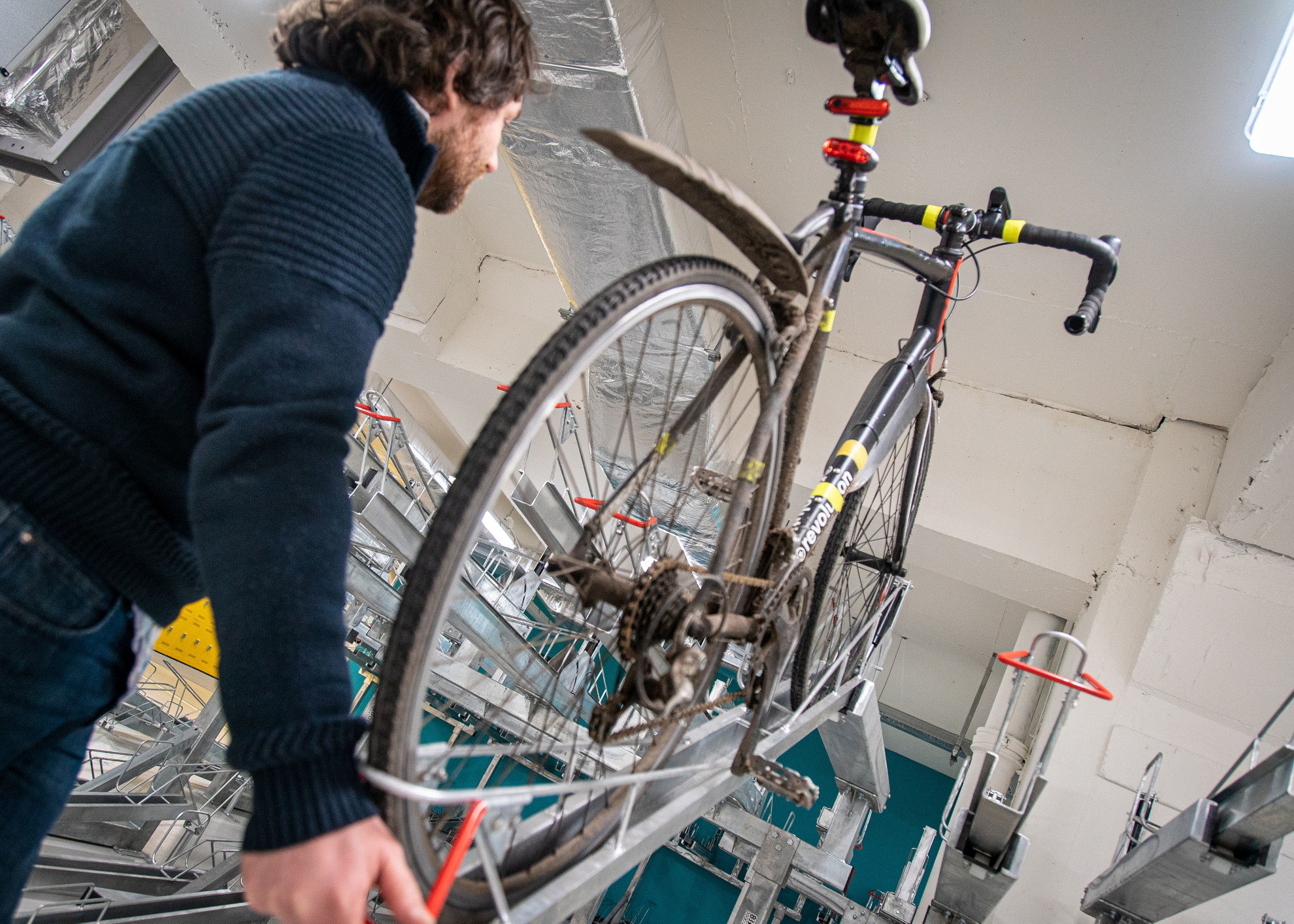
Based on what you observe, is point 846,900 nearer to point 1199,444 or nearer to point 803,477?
point 803,477

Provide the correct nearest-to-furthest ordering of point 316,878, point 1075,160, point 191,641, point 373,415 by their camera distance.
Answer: point 316,878, point 1075,160, point 373,415, point 191,641

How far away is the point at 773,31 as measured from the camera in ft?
Result: 7.30

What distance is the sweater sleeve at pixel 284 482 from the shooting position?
0.40m

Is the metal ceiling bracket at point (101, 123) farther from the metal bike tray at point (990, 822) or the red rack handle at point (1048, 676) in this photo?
the metal bike tray at point (990, 822)

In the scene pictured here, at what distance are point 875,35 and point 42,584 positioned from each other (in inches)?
51.4

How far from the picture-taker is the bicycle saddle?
1.08 meters

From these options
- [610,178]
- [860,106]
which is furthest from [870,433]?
[610,178]

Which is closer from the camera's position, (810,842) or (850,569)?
(850,569)

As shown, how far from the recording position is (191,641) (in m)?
3.90

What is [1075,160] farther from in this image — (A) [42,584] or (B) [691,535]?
(A) [42,584]

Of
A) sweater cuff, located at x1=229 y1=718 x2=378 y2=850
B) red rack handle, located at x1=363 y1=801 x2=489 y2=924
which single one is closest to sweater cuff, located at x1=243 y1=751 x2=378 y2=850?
sweater cuff, located at x1=229 y1=718 x2=378 y2=850

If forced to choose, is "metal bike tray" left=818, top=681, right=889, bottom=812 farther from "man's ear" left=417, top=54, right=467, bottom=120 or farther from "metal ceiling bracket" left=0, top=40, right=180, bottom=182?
"metal ceiling bracket" left=0, top=40, right=180, bottom=182

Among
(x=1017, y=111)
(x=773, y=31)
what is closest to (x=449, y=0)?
(x=773, y=31)

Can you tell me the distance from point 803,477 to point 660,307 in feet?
9.23
